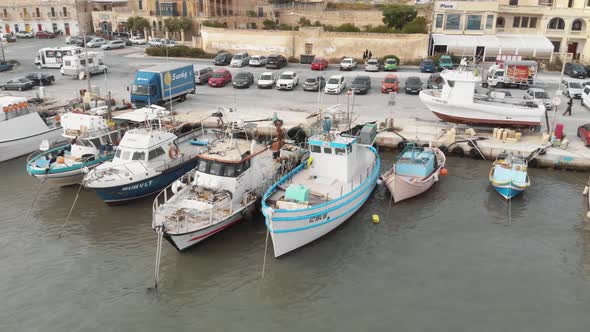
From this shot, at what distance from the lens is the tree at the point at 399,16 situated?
52812 mm

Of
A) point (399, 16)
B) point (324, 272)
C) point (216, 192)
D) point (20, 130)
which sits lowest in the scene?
point (324, 272)

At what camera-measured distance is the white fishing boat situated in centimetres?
2678

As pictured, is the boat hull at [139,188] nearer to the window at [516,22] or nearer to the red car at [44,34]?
the window at [516,22]

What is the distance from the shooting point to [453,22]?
164ft

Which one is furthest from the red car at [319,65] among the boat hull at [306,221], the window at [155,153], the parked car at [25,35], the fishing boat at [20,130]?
the parked car at [25,35]

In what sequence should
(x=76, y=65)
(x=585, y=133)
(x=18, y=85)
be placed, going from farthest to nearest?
(x=76, y=65), (x=18, y=85), (x=585, y=133)

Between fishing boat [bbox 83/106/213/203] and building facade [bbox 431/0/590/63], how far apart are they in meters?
34.2

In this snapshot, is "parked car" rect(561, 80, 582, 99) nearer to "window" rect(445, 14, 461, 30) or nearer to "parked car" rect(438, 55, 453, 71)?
"parked car" rect(438, 55, 453, 71)

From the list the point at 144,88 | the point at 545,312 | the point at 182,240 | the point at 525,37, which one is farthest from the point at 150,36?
the point at 545,312

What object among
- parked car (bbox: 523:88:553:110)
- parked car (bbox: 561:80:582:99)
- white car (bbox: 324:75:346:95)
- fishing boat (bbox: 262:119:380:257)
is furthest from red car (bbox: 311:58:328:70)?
fishing boat (bbox: 262:119:380:257)

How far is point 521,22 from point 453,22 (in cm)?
734

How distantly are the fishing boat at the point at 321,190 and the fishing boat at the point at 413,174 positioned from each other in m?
0.88

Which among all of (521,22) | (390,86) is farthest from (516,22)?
(390,86)

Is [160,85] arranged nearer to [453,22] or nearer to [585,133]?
[585,133]
